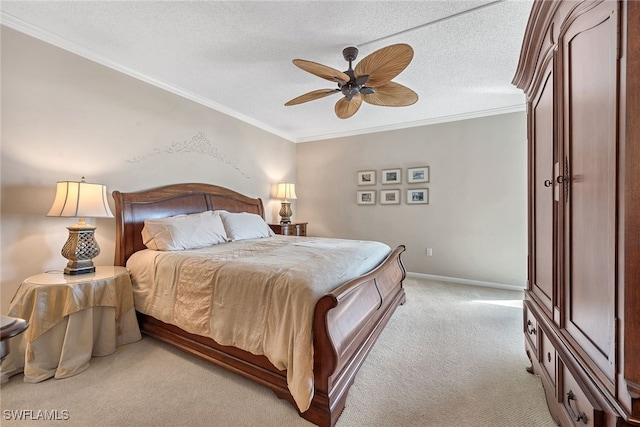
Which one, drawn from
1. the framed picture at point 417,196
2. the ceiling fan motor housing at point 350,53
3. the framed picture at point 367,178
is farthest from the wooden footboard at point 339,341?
the framed picture at point 367,178

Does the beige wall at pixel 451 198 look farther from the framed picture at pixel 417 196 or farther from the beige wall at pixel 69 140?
the beige wall at pixel 69 140

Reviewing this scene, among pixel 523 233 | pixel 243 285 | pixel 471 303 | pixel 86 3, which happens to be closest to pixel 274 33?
pixel 86 3

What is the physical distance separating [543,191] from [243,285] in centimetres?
189

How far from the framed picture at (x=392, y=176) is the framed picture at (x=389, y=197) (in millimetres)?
170

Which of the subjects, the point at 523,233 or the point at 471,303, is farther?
the point at 523,233

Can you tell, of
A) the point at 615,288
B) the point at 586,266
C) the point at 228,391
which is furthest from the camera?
the point at 228,391

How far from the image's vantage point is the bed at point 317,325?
138cm

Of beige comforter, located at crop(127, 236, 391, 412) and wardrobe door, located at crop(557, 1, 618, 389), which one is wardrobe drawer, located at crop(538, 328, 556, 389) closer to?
wardrobe door, located at crop(557, 1, 618, 389)

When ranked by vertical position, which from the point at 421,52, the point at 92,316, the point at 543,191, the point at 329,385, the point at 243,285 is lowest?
the point at 329,385

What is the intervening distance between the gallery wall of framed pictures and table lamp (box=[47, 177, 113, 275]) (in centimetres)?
364

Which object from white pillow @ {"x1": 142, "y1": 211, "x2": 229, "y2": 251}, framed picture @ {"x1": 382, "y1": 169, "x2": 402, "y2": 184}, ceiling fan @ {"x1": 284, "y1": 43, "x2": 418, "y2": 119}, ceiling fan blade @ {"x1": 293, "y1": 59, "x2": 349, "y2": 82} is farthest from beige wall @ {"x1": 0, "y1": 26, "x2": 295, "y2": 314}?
framed picture @ {"x1": 382, "y1": 169, "x2": 402, "y2": 184}

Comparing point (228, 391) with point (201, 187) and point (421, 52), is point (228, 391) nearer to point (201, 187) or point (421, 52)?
point (201, 187)

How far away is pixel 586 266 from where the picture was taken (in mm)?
965

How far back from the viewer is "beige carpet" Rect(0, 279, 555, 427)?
143 centimetres
